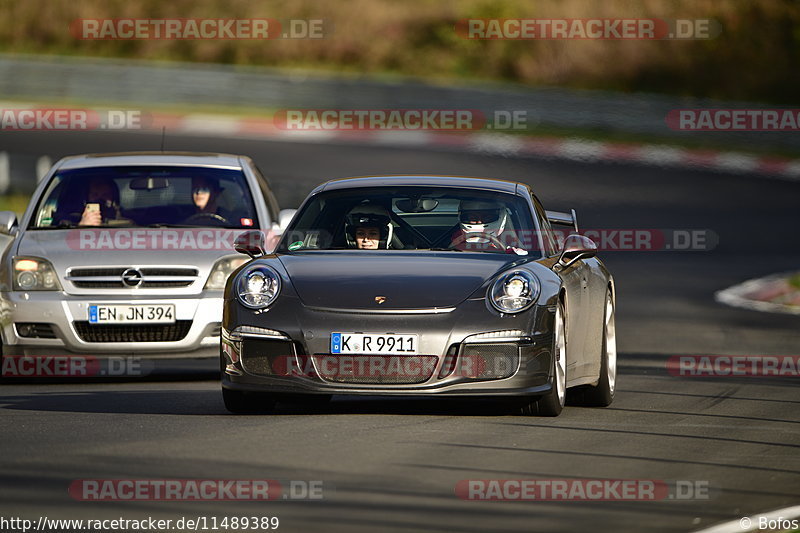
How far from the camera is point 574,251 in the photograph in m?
9.54

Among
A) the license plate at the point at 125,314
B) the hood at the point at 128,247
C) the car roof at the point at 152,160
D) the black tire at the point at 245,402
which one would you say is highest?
the car roof at the point at 152,160

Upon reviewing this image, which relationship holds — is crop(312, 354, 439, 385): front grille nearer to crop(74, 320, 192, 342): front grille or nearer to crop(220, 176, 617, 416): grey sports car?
crop(220, 176, 617, 416): grey sports car

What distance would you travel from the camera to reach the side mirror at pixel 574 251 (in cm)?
952

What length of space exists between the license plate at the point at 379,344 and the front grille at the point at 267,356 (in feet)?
1.04

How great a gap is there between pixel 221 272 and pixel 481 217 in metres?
2.57

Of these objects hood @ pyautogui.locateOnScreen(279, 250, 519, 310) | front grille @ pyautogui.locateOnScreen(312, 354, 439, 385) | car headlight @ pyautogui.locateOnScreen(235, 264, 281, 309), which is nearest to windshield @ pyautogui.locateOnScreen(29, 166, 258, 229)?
hood @ pyautogui.locateOnScreen(279, 250, 519, 310)

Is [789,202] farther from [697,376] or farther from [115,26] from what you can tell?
[115,26]

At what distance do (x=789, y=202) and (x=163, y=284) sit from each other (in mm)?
20597

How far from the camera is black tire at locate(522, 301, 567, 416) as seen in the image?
8906 mm

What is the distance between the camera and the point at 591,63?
45.1 metres

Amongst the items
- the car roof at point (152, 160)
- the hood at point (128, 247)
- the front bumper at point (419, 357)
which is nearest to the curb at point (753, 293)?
the car roof at point (152, 160)

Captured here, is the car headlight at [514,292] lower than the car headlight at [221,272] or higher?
lower

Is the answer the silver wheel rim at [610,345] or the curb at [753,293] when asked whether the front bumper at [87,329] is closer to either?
the silver wheel rim at [610,345]

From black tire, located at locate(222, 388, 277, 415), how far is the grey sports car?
1 centimetres
